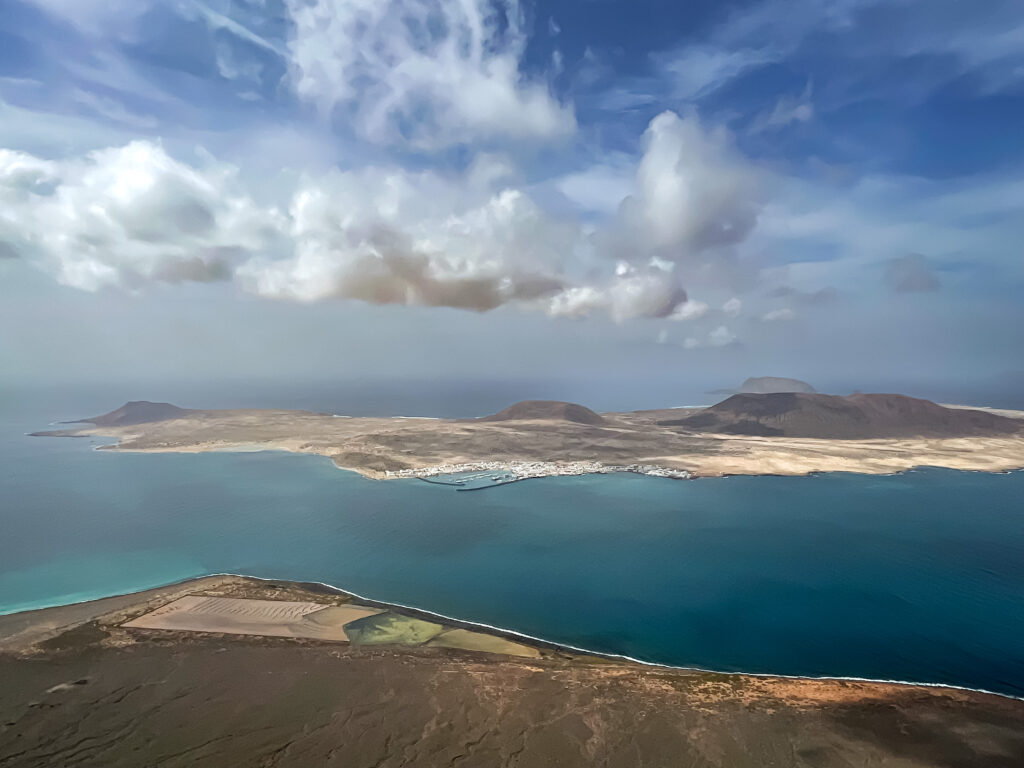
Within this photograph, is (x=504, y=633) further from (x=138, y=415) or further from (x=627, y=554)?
(x=138, y=415)

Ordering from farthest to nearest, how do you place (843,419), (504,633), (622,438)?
1. (843,419)
2. (622,438)
3. (504,633)

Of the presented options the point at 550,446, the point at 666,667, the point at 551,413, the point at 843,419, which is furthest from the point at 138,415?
the point at 843,419

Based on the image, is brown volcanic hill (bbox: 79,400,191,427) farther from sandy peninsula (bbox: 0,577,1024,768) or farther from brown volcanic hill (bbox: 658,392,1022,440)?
brown volcanic hill (bbox: 658,392,1022,440)

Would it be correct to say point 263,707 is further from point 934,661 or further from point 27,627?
point 934,661

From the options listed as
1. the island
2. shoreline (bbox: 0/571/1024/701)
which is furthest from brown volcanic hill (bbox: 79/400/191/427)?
shoreline (bbox: 0/571/1024/701)

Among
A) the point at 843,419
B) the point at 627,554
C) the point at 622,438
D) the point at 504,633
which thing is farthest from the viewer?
the point at 843,419

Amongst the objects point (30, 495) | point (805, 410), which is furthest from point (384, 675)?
point (805, 410)
